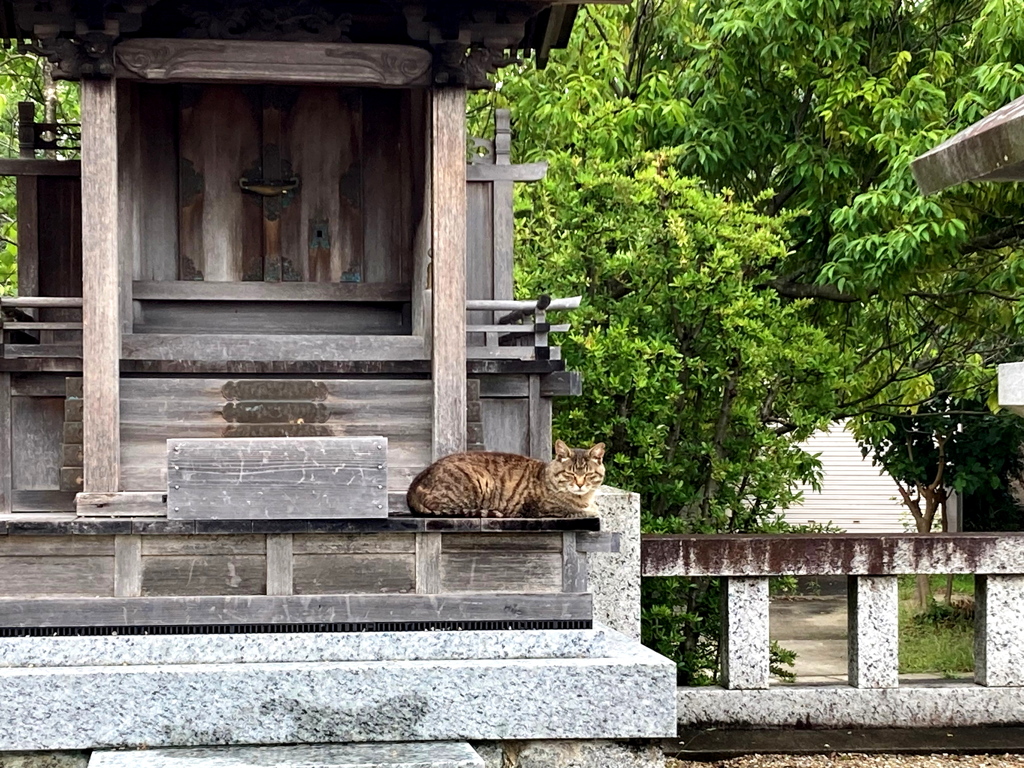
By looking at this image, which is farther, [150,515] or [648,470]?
[648,470]

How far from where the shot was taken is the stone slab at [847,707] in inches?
339

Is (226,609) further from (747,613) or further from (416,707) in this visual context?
(747,613)

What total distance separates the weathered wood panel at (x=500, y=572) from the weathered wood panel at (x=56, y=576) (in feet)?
5.63

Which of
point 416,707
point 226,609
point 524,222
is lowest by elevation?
point 416,707

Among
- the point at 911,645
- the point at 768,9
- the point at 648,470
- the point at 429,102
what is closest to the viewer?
the point at 429,102

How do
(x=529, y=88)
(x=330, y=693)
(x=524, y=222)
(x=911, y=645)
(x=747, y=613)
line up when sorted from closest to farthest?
1. (x=330, y=693)
2. (x=747, y=613)
3. (x=524, y=222)
4. (x=529, y=88)
5. (x=911, y=645)

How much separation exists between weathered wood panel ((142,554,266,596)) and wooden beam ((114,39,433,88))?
8.64 ft

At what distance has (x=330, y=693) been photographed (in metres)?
6.66

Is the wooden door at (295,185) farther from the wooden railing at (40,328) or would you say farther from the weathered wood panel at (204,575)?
the weathered wood panel at (204,575)

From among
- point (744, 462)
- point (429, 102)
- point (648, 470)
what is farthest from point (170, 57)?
point (744, 462)

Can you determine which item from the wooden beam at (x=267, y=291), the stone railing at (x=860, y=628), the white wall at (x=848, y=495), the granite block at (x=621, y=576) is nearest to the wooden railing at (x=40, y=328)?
the wooden beam at (x=267, y=291)

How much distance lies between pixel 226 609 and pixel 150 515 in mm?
742

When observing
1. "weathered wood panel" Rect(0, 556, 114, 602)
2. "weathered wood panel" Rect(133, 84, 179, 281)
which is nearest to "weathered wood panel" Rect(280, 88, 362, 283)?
"weathered wood panel" Rect(133, 84, 179, 281)

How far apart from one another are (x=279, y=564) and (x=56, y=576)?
3.63 ft
